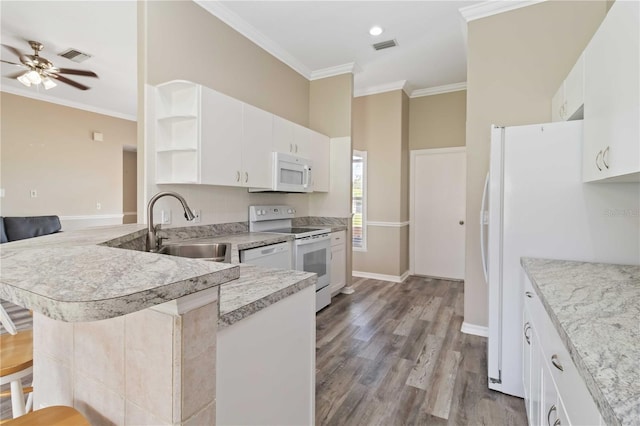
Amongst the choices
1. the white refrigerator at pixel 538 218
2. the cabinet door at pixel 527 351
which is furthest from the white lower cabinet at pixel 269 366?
the white refrigerator at pixel 538 218

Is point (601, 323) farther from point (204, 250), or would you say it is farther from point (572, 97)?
point (204, 250)

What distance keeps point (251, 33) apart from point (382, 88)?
231 cm

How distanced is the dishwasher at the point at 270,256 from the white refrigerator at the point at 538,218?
5.55ft

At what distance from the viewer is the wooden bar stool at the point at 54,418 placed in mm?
704

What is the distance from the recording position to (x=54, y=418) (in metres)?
0.72

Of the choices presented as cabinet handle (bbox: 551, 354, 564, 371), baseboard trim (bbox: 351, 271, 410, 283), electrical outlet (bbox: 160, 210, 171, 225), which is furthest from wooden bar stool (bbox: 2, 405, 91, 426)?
baseboard trim (bbox: 351, 271, 410, 283)

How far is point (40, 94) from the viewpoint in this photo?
5102mm

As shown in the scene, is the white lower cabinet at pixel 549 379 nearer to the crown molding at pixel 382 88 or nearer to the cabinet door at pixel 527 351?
the cabinet door at pixel 527 351

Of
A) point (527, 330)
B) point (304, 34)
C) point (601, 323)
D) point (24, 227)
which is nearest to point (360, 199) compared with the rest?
point (304, 34)

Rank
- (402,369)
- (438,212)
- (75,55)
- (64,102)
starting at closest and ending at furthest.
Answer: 1. (402,369)
2. (75,55)
3. (438,212)
4. (64,102)

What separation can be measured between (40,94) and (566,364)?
7172 millimetres

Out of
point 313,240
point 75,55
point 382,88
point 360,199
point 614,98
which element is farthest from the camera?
point 360,199

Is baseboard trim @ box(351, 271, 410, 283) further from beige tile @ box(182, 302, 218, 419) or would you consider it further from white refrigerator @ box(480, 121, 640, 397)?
beige tile @ box(182, 302, 218, 419)

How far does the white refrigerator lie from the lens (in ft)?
5.76
